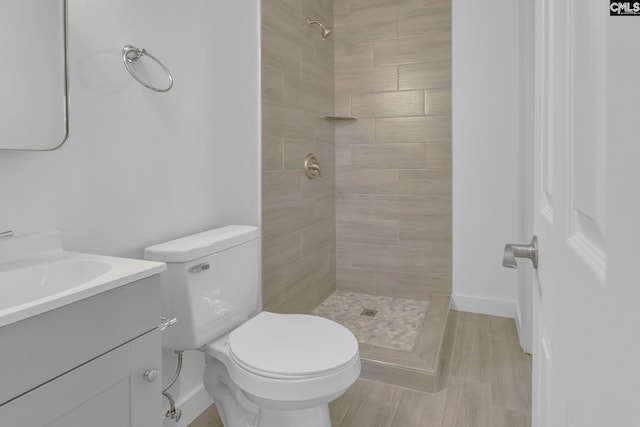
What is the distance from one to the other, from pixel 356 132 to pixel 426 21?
928 millimetres

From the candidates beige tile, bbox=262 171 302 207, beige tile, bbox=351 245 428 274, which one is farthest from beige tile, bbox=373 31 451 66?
beige tile, bbox=351 245 428 274

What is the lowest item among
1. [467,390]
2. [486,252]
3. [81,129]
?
[467,390]

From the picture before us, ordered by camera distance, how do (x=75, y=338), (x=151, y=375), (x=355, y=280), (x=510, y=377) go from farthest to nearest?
(x=355, y=280) < (x=510, y=377) < (x=151, y=375) < (x=75, y=338)

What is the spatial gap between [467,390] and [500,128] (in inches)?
68.0

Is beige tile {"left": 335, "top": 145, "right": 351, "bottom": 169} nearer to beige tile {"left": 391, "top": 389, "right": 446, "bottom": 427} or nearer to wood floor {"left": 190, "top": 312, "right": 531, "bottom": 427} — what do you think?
wood floor {"left": 190, "top": 312, "right": 531, "bottom": 427}

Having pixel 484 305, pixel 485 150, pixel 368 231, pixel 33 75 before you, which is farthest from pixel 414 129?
pixel 33 75

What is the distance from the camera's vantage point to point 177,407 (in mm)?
1609

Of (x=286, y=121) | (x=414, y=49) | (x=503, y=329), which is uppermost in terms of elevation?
(x=414, y=49)

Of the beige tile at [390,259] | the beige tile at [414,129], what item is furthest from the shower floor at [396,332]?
the beige tile at [414,129]

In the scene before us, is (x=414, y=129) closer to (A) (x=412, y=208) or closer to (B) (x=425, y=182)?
(B) (x=425, y=182)

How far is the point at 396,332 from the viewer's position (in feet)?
8.04

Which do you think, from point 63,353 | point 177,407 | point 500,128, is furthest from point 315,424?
point 500,128

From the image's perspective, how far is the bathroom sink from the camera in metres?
0.94

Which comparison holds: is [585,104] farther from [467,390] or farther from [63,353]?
[467,390]
